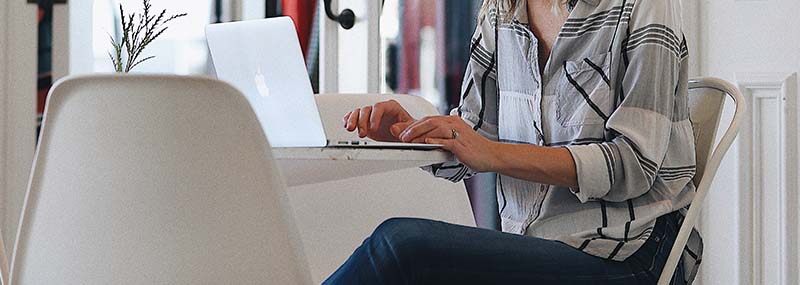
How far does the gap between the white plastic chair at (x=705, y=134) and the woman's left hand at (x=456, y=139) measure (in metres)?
0.26

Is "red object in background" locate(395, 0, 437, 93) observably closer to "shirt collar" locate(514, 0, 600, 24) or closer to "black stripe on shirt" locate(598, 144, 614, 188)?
"shirt collar" locate(514, 0, 600, 24)

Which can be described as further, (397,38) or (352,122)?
(397,38)

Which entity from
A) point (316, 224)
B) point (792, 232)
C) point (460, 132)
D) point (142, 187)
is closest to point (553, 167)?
point (460, 132)

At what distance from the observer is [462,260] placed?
47.3 inches

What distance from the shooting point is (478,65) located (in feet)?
5.39

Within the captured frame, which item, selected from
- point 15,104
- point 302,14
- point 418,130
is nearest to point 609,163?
point 418,130

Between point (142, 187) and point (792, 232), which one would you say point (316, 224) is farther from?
point (792, 232)

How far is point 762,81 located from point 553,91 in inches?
41.7

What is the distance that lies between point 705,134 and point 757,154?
98cm

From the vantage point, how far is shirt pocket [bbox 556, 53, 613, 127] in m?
1.41

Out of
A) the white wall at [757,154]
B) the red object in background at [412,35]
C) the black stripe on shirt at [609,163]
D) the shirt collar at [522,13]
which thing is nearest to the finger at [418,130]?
the black stripe on shirt at [609,163]

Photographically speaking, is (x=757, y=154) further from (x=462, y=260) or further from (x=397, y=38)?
(x=462, y=260)

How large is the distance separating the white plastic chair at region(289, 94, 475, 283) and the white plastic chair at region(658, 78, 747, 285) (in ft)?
1.86

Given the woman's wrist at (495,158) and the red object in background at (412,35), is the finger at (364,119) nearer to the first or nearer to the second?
the woman's wrist at (495,158)
